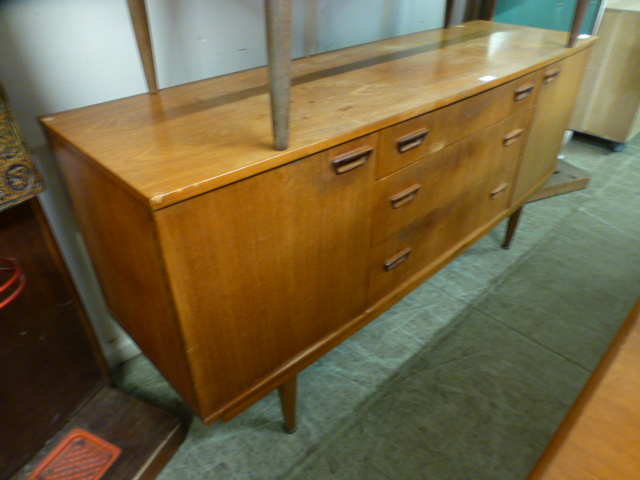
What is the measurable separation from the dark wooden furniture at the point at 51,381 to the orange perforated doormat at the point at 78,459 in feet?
0.05

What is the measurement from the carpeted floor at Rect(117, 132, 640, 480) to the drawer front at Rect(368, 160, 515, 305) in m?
0.33

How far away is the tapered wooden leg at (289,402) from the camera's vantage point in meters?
1.10

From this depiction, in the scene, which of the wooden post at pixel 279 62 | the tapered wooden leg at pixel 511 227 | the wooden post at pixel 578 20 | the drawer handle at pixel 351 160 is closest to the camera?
the wooden post at pixel 279 62

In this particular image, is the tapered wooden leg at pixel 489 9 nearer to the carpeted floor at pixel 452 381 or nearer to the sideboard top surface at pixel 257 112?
the sideboard top surface at pixel 257 112

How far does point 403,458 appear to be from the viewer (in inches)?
45.4

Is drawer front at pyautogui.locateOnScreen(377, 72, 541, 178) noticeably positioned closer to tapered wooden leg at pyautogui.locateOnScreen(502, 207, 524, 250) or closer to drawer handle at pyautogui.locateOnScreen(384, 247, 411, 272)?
drawer handle at pyautogui.locateOnScreen(384, 247, 411, 272)

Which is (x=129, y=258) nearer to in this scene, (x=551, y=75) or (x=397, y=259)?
(x=397, y=259)

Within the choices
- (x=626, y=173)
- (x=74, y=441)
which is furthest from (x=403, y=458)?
(x=626, y=173)

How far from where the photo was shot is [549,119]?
1.52m

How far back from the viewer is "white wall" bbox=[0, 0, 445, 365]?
0.91 m

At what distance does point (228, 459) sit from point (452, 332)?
817 millimetres

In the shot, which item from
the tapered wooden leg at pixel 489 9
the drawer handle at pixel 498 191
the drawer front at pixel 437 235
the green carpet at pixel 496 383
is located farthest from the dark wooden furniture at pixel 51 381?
the tapered wooden leg at pixel 489 9

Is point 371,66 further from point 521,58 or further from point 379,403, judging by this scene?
point 379,403

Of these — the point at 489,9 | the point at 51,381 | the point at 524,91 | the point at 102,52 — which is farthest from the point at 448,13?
the point at 51,381
